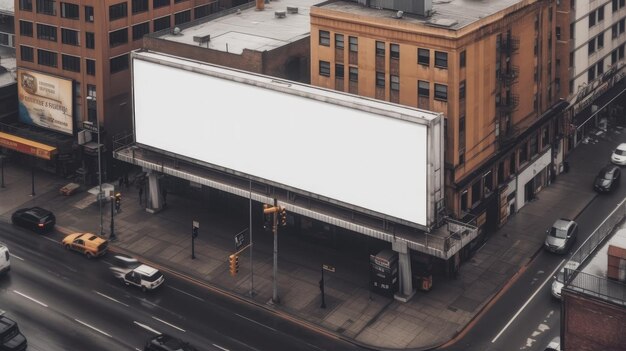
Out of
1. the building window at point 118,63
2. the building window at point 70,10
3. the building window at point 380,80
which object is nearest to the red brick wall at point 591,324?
the building window at point 380,80

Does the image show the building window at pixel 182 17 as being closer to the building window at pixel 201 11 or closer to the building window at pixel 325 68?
the building window at pixel 201 11

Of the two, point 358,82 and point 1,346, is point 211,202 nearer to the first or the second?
point 358,82

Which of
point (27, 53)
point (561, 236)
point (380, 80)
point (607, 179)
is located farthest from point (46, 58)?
point (607, 179)

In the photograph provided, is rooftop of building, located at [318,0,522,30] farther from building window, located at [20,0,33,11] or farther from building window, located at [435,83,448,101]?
building window, located at [20,0,33,11]

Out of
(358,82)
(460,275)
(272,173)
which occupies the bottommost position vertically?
(460,275)

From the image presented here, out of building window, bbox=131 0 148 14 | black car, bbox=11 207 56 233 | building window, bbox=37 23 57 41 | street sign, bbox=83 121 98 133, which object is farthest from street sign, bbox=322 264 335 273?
→ building window, bbox=37 23 57 41

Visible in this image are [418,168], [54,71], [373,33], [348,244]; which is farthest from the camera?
[54,71]

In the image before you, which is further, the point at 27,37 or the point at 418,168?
the point at 27,37

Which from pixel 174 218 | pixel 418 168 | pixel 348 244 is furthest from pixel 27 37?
pixel 418 168
